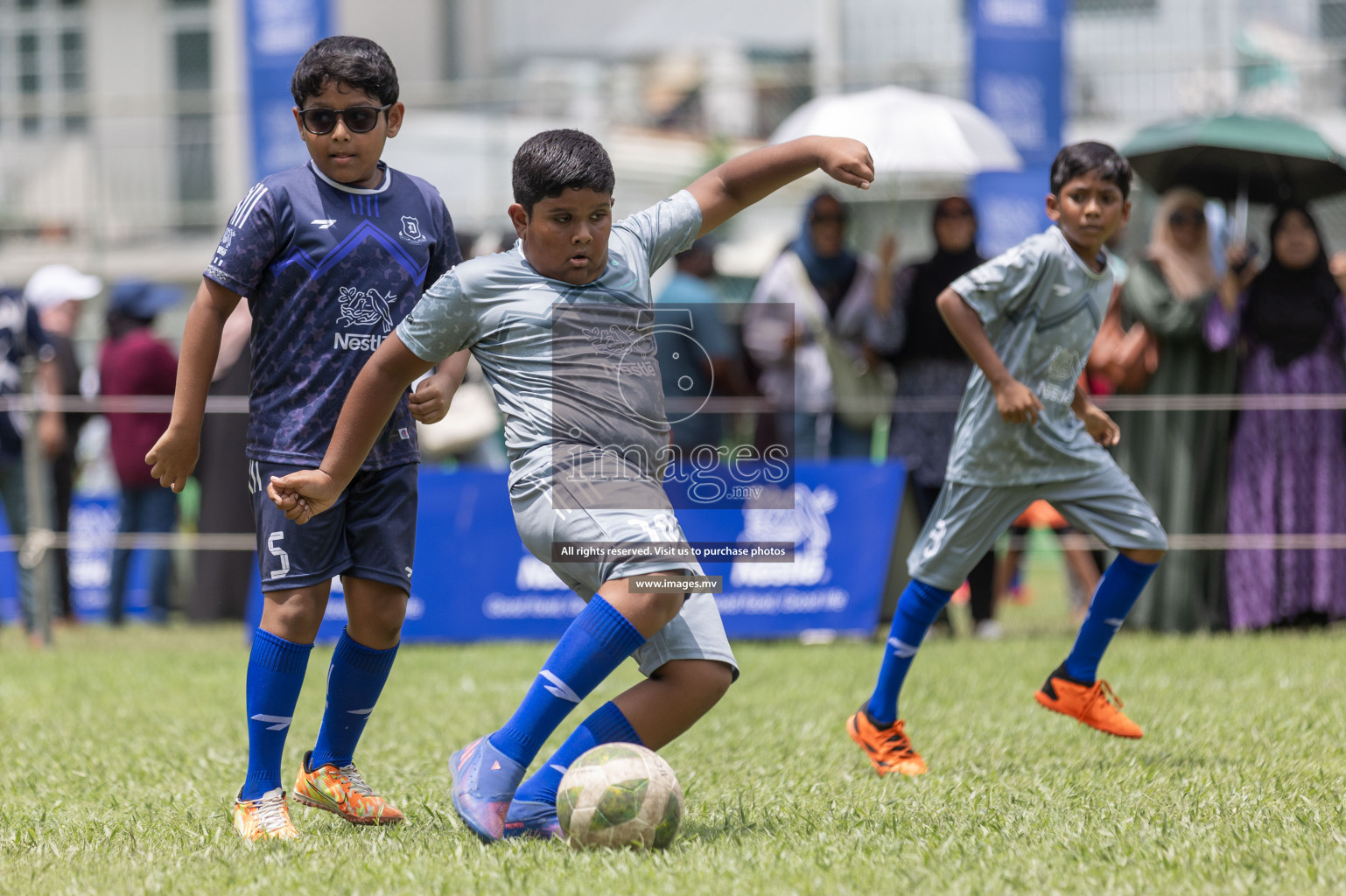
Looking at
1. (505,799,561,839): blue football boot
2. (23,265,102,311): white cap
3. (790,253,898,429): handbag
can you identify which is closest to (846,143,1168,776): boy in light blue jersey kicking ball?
(505,799,561,839): blue football boot

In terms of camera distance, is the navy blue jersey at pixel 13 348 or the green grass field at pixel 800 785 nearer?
the green grass field at pixel 800 785

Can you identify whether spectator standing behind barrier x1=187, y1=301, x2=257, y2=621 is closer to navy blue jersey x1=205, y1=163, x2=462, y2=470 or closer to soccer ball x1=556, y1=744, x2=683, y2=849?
navy blue jersey x1=205, y1=163, x2=462, y2=470

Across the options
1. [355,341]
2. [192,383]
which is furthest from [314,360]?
[192,383]

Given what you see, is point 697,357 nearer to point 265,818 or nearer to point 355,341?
point 355,341

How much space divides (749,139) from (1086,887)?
39.1 feet

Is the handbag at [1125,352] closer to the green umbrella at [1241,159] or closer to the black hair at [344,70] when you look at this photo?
the green umbrella at [1241,159]

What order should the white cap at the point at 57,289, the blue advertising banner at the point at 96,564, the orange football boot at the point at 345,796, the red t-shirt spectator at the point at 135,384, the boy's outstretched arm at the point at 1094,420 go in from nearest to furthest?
the orange football boot at the point at 345,796, the boy's outstretched arm at the point at 1094,420, the red t-shirt spectator at the point at 135,384, the white cap at the point at 57,289, the blue advertising banner at the point at 96,564

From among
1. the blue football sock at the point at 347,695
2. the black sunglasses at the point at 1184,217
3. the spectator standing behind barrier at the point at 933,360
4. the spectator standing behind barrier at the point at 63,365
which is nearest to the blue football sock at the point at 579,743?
the blue football sock at the point at 347,695

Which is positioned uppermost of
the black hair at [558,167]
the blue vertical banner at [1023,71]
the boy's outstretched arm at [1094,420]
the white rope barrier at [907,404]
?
the blue vertical banner at [1023,71]

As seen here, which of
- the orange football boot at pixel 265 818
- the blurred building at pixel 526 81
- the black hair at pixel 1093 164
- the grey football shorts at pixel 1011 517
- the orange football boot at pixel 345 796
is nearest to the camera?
the orange football boot at pixel 265 818

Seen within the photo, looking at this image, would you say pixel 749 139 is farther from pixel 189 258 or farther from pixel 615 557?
pixel 615 557

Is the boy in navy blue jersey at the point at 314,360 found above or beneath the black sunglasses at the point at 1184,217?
beneath

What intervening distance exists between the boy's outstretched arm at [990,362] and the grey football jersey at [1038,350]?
1.8 inches

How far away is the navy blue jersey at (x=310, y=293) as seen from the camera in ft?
13.0
